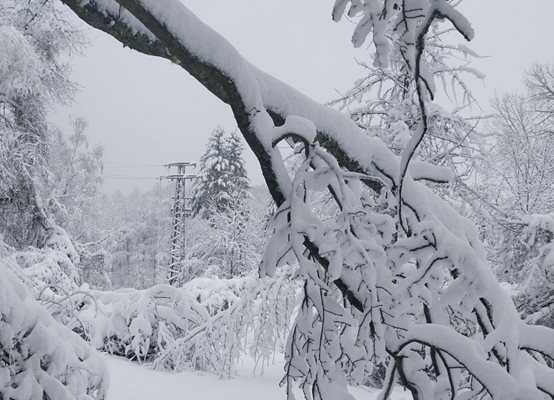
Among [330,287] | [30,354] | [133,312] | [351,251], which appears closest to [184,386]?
[133,312]

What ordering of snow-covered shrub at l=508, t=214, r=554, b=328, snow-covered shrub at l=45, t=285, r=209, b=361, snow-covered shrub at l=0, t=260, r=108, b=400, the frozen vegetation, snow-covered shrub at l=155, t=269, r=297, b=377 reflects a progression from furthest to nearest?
snow-covered shrub at l=155, t=269, r=297, b=377, snow-covered shrub at l=45, t=285, r=209, b=361, snow-covered shrub at l=508, t=214, r=554, b=328, snow-covered shrub at l=0, t=260, r=108, b=400, the frozen vegetation

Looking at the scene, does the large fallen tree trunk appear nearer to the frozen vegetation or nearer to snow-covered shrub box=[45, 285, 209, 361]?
the frozen vegetation

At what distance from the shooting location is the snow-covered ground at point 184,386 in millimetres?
5160

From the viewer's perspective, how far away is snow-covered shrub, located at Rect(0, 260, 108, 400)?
2070 millimetres

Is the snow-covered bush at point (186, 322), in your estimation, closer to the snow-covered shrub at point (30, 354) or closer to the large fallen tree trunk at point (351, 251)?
the snow-covered shrub at point (30, 354)

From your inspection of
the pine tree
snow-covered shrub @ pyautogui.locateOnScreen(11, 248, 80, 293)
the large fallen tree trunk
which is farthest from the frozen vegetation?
the pine tree

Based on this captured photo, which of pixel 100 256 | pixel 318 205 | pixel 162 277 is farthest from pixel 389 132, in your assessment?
pixel 162 277

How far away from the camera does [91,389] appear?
272cm

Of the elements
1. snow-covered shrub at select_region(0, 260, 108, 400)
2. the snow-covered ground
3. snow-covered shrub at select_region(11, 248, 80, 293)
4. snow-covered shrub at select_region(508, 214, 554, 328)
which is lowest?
snow-covered shrub at select_region(11, 248, 80, 293)

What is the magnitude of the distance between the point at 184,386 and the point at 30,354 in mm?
4049

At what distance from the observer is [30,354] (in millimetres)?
2188

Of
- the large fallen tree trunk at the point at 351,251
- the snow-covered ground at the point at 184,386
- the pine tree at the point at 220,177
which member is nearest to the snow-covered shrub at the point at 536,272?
the snow-covered ground at the point at 184,386

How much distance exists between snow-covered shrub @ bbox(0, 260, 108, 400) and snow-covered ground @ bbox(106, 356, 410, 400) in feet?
9.41

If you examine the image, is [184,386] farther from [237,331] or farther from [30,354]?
[30,354]
